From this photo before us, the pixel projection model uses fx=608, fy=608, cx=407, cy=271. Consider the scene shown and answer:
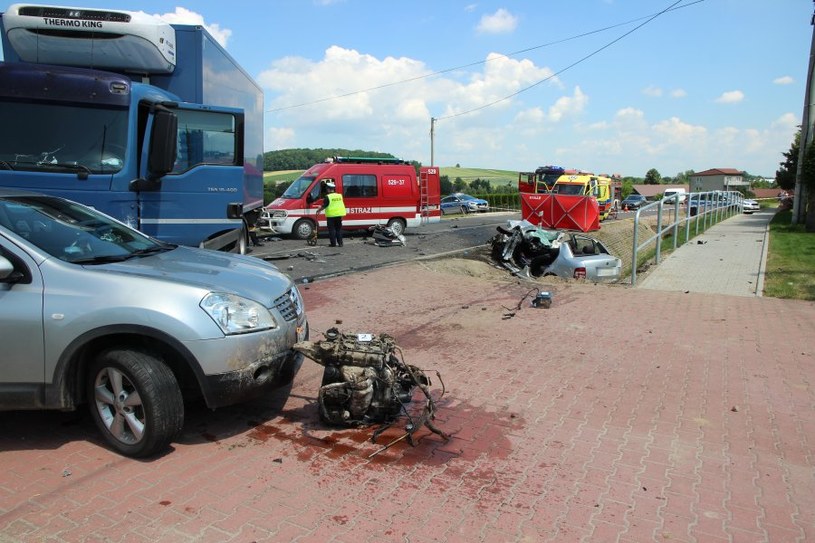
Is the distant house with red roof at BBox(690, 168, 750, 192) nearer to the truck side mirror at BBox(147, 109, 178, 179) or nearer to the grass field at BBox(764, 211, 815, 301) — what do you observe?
the grass field at BBox(764, 211, 815, 301)

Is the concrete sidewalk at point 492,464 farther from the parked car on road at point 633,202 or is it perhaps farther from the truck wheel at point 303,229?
the parked car on road at point 633,202

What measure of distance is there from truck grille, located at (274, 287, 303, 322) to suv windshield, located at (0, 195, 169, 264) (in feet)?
3.82

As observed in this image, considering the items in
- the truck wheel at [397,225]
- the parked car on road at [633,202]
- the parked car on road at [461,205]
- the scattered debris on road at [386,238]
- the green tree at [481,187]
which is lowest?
the scattered debris on road at [386,238]

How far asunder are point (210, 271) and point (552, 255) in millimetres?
10072

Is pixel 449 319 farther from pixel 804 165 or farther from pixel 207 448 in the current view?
pixel 804 165

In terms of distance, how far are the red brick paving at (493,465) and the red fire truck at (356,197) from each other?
12.1 metres

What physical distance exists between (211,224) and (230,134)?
1.19m

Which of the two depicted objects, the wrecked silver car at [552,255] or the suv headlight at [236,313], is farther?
the wrecked silver car at [552,255]

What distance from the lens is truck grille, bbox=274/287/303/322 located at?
4398 millimetres

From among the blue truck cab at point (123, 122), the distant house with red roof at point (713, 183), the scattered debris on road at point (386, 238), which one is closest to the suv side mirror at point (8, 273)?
the blue truck cab at point (123, 122)

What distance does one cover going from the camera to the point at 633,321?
314 inches

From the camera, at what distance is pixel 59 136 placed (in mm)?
6555

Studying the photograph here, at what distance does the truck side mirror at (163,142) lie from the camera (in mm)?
6777

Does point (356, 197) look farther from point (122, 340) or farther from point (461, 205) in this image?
point (461, 205)
